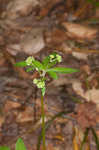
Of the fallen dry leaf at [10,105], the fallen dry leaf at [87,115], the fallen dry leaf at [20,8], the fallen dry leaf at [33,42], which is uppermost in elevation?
the fallen dry leaf at [20,8]

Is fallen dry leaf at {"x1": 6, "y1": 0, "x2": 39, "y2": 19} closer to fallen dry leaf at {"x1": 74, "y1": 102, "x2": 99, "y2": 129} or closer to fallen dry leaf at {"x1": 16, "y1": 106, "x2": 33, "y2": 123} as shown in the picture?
fallen dry leaf at {"x1": 16, "y1": 106, "x2": 33, "y2": 123}

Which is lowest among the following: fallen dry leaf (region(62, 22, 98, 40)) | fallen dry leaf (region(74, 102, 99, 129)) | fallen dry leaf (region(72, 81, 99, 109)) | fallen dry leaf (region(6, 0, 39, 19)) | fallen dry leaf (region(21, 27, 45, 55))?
fallen dry leaf (region(74, 102, 99, 129))

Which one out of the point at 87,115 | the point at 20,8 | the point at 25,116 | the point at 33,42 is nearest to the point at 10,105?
the point at 25,116

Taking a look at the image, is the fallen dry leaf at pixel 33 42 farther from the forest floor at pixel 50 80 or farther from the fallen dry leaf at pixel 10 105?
the fallen dry leaf at pixel 10 105

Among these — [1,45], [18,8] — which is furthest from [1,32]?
[18,8]

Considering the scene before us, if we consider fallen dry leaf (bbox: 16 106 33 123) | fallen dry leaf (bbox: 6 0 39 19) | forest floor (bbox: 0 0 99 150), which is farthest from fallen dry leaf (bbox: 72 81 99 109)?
fallen dry leaf (bbox: 6 0 39 19)

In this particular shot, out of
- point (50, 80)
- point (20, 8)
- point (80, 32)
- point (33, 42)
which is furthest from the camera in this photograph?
point (20, 8)

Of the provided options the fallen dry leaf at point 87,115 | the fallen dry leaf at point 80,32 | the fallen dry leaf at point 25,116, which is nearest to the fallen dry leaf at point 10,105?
the fallen dry leaf at point 25,116

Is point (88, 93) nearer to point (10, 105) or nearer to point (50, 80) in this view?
point (50, 80)

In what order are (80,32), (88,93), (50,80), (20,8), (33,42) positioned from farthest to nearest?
(20,8) < (80,32) < (33,42) < (50,80) < (88,93)
